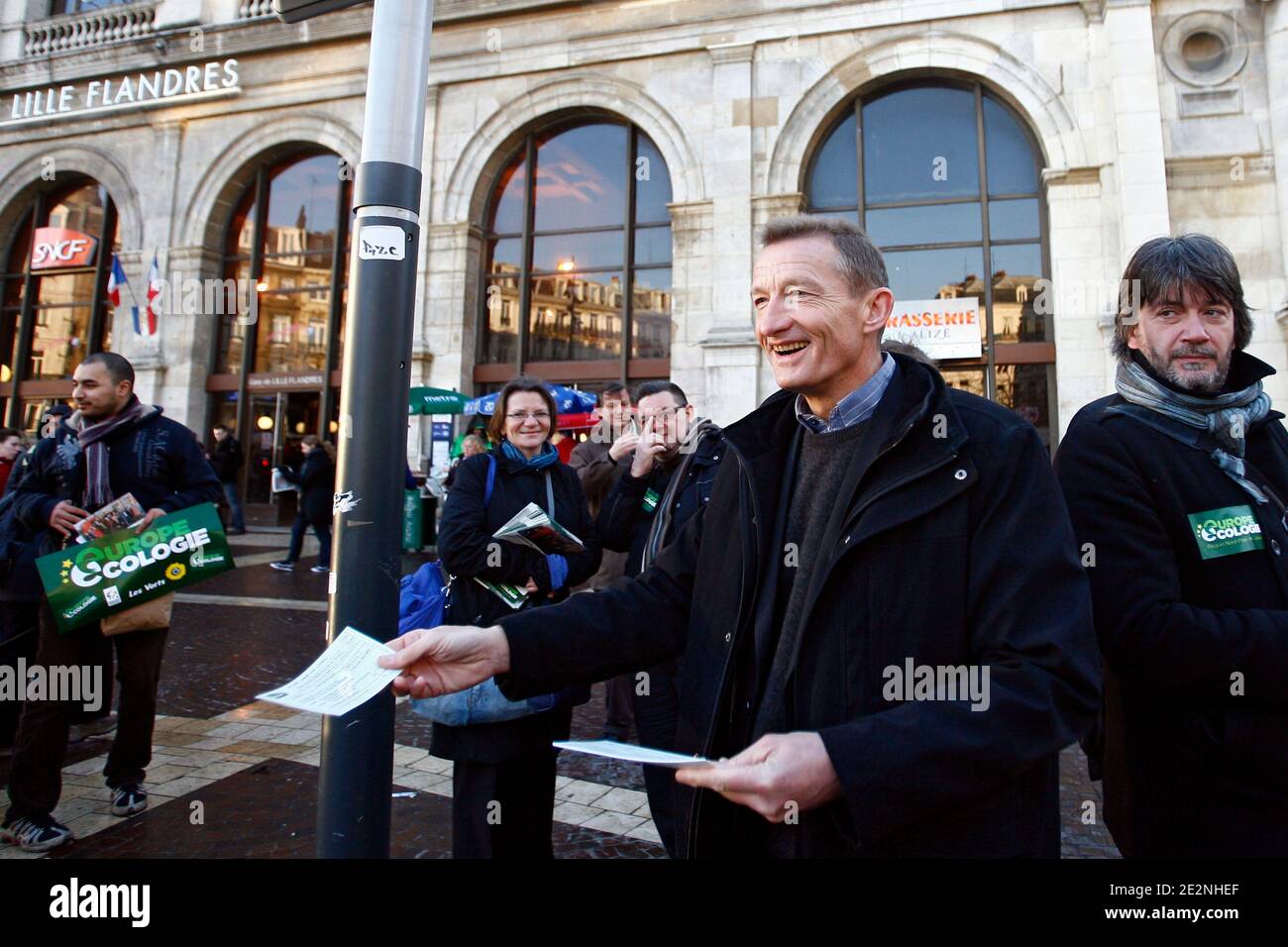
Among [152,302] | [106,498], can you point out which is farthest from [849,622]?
[152,302]

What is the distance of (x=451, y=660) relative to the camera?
1742 millimetres

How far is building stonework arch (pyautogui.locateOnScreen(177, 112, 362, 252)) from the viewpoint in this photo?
1497 centimetres

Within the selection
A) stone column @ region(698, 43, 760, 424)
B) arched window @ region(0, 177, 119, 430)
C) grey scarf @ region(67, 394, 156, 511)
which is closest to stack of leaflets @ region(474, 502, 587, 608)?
grey scarf @ region(67, 394, 156, 511)

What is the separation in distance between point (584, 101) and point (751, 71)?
2.98m

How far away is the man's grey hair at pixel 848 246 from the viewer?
1741mm

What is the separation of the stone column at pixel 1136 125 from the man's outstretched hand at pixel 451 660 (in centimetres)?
1184

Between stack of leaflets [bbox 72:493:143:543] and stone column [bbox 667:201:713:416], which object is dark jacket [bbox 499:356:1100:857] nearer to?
stack of leaflets [bbox 72:493:143:543]

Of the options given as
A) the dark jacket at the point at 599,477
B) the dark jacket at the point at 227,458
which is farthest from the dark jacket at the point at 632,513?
the dark jacket at the point at 227,458

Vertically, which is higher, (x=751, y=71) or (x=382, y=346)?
(x=751, y=71)

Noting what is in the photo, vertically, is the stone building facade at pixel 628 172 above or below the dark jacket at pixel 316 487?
above

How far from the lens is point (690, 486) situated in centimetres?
345

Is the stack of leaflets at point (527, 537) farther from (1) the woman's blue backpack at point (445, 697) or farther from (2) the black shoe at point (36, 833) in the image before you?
(2) the black shoe at point (36, 833)
